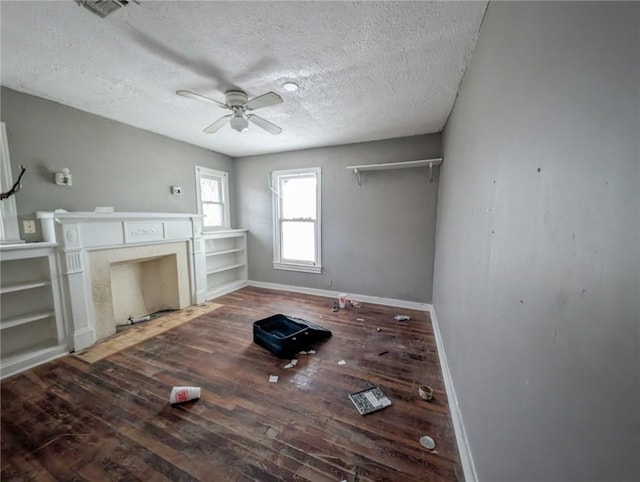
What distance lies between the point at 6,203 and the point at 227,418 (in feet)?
9.15

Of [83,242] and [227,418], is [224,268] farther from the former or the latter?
[227,418]

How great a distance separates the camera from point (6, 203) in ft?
7.09

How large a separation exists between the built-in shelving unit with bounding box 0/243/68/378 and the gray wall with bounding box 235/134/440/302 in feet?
9.60

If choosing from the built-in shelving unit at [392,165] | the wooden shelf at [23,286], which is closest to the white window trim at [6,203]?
the wooden shelf at [23,286]

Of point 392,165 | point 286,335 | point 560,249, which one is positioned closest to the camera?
point 560,249

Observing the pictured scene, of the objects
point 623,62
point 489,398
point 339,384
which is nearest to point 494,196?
point 623,62

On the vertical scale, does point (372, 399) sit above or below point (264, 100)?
Result: below

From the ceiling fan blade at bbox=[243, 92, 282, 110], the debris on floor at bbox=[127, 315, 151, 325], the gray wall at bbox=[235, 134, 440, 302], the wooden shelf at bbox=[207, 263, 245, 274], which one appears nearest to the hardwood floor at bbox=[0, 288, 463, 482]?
the debris on floor at bbox=[127, 315, 151, 325]

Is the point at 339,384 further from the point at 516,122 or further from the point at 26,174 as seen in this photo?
the point at 26,174

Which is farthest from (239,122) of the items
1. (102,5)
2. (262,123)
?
(102,5)

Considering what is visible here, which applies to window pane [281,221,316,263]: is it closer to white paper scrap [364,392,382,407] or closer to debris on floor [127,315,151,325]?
debris on floor [127,315,151,325]

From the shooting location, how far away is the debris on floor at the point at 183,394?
179 centimetres

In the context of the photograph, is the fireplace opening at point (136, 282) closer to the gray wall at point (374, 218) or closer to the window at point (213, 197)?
the window at point (213, 197)

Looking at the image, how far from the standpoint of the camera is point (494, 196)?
1.13 m
